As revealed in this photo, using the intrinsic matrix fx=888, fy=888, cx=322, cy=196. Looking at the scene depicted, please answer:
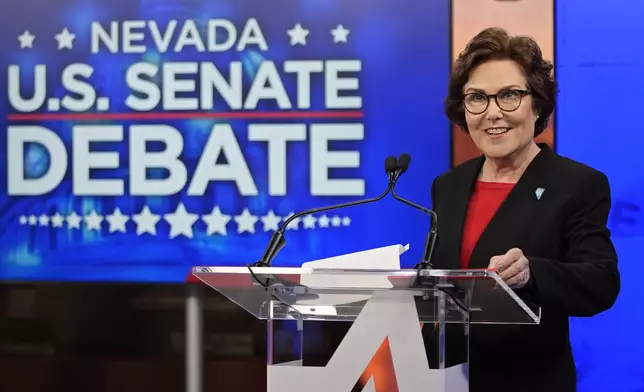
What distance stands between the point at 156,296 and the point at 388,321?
2294 mm

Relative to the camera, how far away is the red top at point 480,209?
2244 mm

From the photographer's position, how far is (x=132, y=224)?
12.6ft

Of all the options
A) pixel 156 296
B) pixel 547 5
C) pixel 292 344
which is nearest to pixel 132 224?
pixel 156 296

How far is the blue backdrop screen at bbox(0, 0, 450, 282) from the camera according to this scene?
12.1ft

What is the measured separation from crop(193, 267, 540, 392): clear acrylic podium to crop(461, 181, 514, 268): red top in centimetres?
45

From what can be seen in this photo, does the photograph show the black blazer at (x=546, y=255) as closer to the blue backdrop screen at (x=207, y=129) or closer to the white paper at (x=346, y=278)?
the white paper at (x=346, y=278)

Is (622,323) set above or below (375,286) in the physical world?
below

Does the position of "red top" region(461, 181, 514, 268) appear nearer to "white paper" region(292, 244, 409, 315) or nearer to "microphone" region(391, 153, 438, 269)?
"microphone" region(391, 153, 438, 269)

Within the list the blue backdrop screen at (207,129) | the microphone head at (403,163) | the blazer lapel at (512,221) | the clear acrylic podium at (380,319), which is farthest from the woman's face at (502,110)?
the blue backdrop screen at (207,129)

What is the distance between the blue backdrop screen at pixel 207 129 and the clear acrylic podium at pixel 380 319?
6.18 feet

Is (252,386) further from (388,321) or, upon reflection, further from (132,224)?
(388,321)

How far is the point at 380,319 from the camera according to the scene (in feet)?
5.47

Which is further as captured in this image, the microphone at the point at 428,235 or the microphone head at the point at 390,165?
the microphone head at the point at 390,165

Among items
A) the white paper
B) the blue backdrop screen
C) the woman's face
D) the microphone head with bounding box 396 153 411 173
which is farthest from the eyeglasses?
the blue backdrop screen
